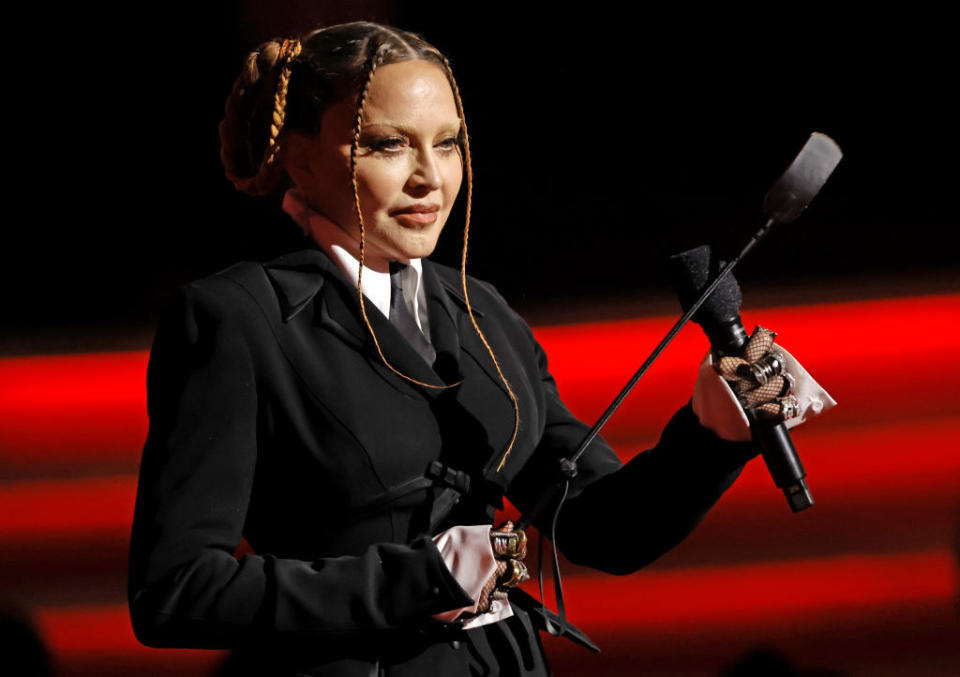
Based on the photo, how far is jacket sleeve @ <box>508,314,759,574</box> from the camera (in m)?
1.11

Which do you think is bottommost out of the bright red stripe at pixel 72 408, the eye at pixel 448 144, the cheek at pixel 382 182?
the bright red stripe at pixel 72 408

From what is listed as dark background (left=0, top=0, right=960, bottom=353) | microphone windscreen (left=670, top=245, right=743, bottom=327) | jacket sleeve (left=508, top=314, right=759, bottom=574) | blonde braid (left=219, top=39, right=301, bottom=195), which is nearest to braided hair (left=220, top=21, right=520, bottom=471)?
blonde braid (left=219, top=39, right=301, bottom=195)

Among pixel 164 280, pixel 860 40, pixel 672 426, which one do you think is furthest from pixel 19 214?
pixel 860 40

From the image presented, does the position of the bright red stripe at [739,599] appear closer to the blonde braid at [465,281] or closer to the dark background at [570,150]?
the dark background at [570,150]

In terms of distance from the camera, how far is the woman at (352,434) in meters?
0.98

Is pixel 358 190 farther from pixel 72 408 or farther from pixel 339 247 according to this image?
pixel 72 408

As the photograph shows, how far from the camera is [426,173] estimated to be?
42.5 inches

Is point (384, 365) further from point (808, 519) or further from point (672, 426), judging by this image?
point (808, 519)

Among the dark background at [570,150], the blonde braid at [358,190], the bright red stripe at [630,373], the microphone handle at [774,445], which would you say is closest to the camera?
the microphone handle at [774,445]

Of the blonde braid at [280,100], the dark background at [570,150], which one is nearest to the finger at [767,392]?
the blonde braid at [280,100]

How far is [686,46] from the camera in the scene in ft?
5.62

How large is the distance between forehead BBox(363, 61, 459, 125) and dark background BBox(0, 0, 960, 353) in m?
0.62

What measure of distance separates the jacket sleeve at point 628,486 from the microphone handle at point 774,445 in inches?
3.1

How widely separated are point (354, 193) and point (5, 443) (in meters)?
1.03
